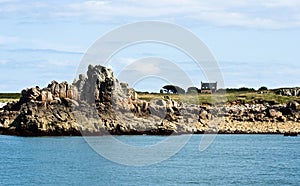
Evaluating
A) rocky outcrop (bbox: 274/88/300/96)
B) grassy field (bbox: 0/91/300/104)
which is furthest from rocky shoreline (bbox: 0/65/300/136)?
rocky outcrop (bbox: 274/88/300/96)

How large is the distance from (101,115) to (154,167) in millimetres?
50764

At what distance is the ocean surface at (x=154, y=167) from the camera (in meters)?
55.2

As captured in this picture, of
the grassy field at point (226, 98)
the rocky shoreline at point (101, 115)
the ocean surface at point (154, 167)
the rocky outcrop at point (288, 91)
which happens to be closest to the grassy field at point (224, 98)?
the grassy field at point (226, 98)

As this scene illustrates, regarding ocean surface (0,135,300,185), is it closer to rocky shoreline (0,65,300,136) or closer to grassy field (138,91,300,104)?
rocky shoreline (0,65,300,136)

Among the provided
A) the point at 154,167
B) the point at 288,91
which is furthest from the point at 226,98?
the point at 154,167

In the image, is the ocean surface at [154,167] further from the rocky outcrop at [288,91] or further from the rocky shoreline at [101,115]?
the rocky outcrop at [288,91]

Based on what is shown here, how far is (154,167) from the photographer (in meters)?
65.9

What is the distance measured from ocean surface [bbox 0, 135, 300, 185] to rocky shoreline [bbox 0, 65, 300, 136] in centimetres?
1675

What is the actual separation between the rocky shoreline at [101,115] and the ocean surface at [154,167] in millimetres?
16749

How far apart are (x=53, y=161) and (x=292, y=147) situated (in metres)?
39.0

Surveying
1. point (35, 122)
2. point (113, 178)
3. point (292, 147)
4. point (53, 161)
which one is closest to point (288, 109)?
point (292, 147)

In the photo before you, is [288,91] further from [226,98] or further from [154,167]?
[154,167]

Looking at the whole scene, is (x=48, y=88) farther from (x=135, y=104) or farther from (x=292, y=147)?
(x=292, y=147)

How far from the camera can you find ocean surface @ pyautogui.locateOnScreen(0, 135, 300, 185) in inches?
2174
